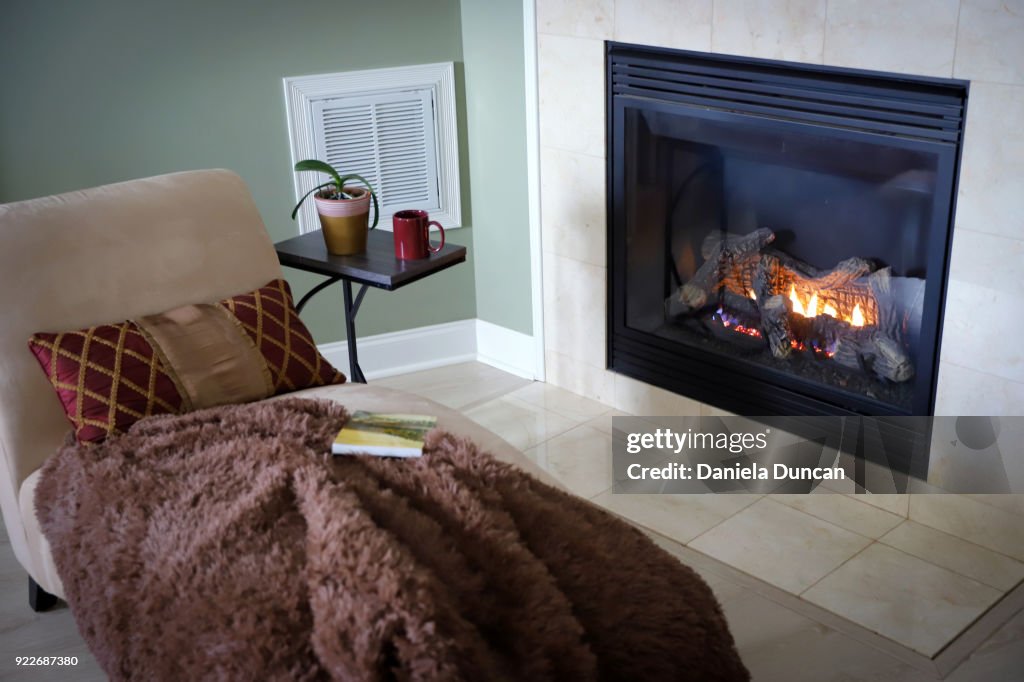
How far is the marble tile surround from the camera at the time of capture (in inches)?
89.9

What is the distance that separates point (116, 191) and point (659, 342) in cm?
155

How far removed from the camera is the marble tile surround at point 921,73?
228cm

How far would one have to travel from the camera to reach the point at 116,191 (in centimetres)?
248

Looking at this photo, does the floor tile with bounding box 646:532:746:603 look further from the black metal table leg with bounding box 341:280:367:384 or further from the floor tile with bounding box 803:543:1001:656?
the black metal table leg with bounding box 341:280:367:384

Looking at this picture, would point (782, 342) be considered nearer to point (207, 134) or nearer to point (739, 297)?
point (739, 297)

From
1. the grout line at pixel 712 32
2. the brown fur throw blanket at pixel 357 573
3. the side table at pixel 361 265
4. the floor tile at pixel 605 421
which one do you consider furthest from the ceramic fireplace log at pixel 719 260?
the brown fur throw blanket at pixel 357 573

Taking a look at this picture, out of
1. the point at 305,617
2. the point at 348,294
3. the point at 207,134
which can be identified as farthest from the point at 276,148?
the point at 305,617

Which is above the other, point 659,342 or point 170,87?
point 170,87

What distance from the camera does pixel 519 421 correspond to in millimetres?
3320

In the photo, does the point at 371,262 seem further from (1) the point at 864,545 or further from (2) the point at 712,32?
(1) the point at 864,545

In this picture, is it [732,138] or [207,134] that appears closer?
[732,138]

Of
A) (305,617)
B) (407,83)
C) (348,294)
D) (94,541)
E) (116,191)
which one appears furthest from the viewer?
(407,83)

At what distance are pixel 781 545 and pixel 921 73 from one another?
3.71 ft

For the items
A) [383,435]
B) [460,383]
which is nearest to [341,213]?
[383,435]
